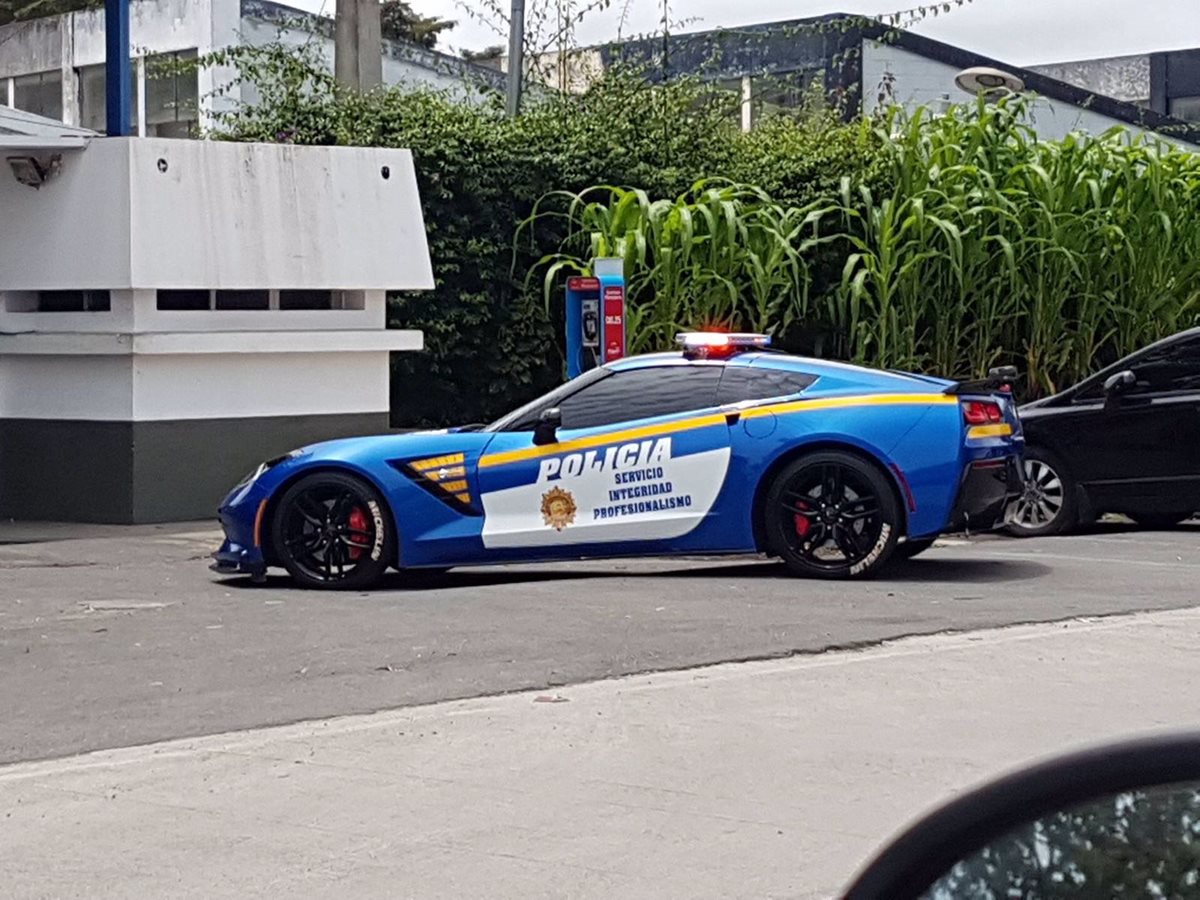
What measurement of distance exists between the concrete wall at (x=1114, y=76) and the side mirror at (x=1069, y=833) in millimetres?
49085

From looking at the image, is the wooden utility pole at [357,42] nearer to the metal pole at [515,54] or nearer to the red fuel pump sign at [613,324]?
the metal pole at [515,54]

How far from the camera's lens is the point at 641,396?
37.8ft

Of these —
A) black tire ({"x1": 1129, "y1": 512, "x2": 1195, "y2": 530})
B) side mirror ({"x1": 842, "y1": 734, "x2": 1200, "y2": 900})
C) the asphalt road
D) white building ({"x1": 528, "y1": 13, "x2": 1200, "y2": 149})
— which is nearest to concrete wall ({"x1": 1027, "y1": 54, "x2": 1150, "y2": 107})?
white building ({"x1": 528, "y1": 13, "x2": 1200, "y2": 149})

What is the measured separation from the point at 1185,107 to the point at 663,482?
4114cm

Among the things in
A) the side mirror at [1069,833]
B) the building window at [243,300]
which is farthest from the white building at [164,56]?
the side mirror at [1069,833]

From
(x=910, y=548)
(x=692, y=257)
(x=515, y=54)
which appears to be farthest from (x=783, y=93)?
(x=910, y=548)

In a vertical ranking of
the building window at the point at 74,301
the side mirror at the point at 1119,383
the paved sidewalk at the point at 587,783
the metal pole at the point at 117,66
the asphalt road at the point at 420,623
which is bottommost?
the paved sidewalk at the point at 587,783

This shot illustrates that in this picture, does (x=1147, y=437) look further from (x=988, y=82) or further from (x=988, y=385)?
(x=988, y=82)

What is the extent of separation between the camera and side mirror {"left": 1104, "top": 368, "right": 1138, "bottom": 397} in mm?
14578

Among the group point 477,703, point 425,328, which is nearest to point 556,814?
point 477,703

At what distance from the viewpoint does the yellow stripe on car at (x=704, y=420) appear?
11.3 m

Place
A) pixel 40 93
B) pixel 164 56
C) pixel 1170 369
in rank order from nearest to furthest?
pixel 1170 369
pixel 164 56
pixel 40 93

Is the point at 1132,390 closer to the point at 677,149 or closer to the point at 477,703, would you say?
the point at 677,149

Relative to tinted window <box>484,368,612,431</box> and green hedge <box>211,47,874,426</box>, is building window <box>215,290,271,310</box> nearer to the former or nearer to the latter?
green hedge <box>211,47,874,426</box>
